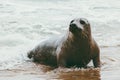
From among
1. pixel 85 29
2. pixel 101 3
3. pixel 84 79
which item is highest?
pixel 85 29

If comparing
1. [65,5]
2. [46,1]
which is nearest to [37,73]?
[65,5]

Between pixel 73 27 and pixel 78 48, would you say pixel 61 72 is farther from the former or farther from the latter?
pixel 73 27

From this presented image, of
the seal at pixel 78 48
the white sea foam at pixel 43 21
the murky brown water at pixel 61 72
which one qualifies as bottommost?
the white sea foam at pixel 43 21

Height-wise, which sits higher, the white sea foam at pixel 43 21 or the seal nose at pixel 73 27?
the seal nose at pixel 73 27

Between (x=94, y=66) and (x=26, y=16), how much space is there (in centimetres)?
894

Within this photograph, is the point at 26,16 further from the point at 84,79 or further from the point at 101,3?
the point at 84,79

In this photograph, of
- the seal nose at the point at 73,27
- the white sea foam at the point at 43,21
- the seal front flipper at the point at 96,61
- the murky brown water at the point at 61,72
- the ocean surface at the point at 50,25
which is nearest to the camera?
the murky brown water at the point at 61,72

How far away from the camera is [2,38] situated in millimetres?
11320

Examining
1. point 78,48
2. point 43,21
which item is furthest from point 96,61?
point 43,21

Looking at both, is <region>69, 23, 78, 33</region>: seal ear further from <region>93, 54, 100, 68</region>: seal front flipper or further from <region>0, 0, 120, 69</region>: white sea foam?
<region>0, 0, 120, 69</region>: white sea foam

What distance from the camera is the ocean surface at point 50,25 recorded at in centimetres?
824

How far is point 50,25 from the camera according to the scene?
1360 cm

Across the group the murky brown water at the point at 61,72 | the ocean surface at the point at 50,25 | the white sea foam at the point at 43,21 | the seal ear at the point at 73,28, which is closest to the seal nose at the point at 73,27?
→ the seal ear at the point at 73,28

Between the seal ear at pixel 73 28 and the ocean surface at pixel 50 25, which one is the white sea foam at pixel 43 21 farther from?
the seal ear at pixel 73 28
